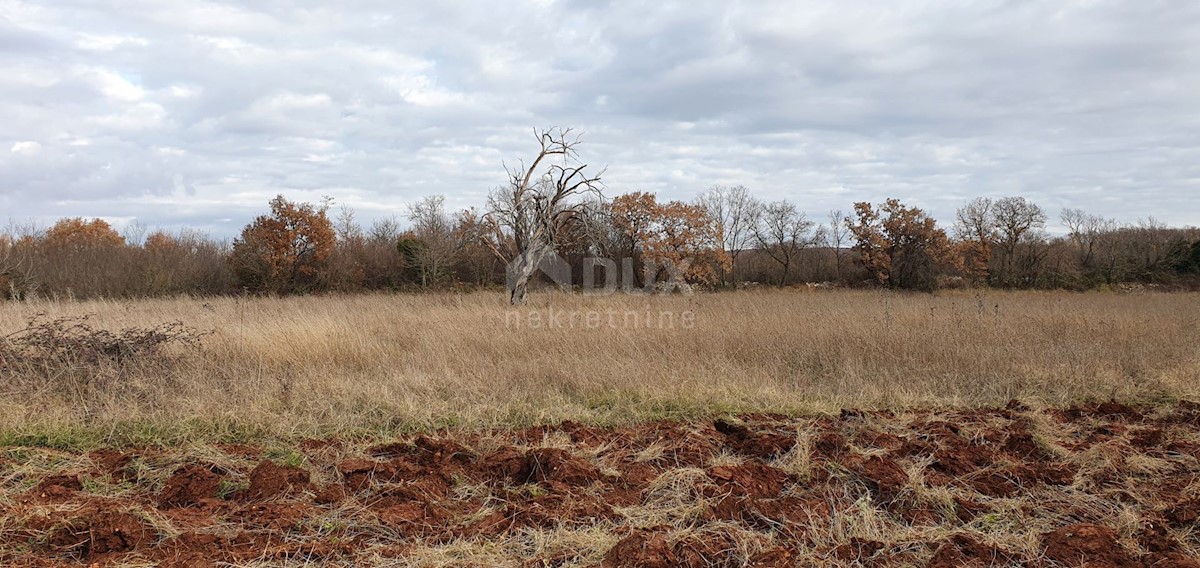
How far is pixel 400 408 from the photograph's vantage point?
6.26m

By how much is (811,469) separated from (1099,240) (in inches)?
1756

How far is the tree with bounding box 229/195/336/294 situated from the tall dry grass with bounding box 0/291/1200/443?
12657 mm

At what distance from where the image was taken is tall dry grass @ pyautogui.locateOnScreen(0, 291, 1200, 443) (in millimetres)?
6078

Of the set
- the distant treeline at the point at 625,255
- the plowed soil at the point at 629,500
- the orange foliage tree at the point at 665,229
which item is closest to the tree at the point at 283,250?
the distant treeline at the point at 625,255

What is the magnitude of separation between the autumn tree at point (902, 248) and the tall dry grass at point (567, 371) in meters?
19.2

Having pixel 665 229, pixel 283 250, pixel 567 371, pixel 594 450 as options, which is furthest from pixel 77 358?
pixel 665 229

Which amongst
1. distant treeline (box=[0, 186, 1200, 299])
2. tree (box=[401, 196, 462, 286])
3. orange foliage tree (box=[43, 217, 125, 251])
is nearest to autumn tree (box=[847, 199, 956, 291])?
distant treeline (box=[0, 186, 1200, 299])

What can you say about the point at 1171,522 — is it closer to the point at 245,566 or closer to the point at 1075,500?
the point at 1075,500

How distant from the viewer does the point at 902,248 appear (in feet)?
107

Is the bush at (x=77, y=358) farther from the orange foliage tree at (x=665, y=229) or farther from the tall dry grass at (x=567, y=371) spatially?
the orange foliage tree at (x=665, y=229)

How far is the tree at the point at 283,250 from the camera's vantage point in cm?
2472

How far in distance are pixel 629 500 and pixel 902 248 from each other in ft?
104

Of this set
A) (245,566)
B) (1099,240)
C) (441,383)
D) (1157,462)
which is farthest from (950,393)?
(1099,240)

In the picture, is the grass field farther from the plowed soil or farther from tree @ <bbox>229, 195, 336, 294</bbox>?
tree @ <bbox>229, 195, 336, 294</bbox>
